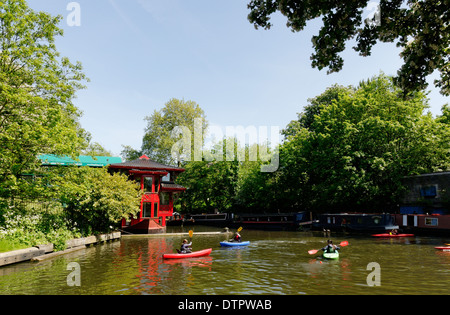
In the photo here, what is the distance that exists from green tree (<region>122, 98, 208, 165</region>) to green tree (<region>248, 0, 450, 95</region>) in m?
57.4

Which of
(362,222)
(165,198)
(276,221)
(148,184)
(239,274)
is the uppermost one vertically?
(148,184)

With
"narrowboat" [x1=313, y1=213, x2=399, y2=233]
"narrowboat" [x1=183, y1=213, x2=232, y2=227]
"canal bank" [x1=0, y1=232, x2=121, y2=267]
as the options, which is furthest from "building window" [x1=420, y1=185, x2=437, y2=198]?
"canal bank" [x1=0, y1=232, x2=121, y2=267]

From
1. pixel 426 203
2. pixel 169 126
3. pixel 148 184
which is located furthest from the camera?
pixel 169 126

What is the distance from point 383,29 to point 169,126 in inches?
2444

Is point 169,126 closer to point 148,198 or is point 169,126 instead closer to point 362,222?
point 148,198

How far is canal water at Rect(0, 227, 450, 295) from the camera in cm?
1249

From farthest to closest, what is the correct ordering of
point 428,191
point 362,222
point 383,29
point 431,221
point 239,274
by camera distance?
point 428,191, point 362,222, point 431,221, point 239,274, point 383,29

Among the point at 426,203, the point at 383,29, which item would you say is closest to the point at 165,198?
the point at 426,203

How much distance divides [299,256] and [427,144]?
85.2 feet

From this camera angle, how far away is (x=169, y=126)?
66.8 meters

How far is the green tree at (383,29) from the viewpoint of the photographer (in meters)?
6.42

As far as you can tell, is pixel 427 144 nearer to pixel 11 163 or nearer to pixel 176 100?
pixel 11 163

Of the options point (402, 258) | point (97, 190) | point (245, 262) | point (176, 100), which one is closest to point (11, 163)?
point (97, 190)

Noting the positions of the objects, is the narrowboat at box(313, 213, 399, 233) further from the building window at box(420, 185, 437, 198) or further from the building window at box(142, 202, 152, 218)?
the building window at box(142, 202, 152, 218)
